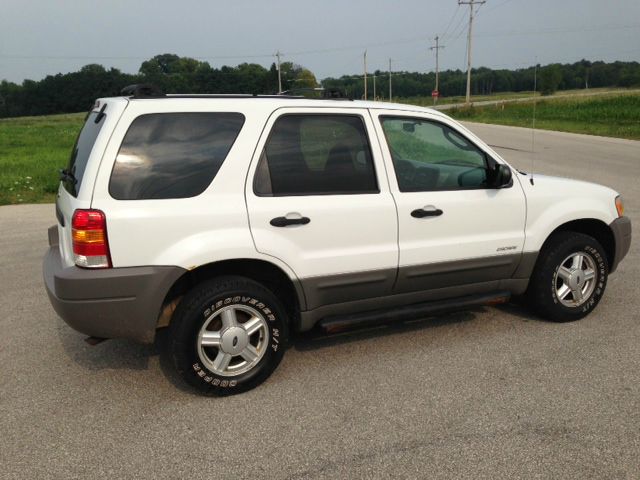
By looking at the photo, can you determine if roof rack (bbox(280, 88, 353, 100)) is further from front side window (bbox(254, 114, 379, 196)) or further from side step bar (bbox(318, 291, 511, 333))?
side step bar (bbox(318, 291, 511, 333))

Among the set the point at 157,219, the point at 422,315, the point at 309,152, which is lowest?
the point at 422,315

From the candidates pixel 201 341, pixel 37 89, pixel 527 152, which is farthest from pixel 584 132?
pixel 37 89

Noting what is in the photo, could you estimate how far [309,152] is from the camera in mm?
3734

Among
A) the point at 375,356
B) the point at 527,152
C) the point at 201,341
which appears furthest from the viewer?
the point at 527,152

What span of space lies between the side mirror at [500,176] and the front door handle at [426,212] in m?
0.52

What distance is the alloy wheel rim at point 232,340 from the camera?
345 centimetres

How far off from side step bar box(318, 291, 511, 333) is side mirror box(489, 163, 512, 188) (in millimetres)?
836

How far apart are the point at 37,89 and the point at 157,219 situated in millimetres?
89746

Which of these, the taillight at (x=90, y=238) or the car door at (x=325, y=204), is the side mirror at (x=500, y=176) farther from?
the taillight at (x=90, y=238)

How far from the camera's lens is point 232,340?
3488 mm

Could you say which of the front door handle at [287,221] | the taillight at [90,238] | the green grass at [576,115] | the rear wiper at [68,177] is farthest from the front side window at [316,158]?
the green grass at [576,115]

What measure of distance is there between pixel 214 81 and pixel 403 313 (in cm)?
4591

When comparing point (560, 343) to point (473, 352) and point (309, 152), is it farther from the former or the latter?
point (309, 152)

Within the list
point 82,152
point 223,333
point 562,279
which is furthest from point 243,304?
point 562,279
